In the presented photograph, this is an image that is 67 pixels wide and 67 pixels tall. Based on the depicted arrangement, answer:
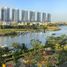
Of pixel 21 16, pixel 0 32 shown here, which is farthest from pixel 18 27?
pixel 21 16

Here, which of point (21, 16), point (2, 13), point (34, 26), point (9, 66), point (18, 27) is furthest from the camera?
point (21, 16)

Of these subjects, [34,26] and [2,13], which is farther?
[2,13]

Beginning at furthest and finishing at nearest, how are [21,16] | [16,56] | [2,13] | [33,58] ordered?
[21,16], [2,13], [16,56], [33,58]

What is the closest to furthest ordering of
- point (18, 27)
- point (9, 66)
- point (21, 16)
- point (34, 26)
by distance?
1. point (9, 66)
2. point (18, 27)
3. point (34, 26)
4. point (21, 16)

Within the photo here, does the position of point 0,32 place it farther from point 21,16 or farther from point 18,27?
point 21,16

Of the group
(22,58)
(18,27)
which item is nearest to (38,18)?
(18,27)

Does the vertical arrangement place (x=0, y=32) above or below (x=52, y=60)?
below

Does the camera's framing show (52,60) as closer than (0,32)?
Yes

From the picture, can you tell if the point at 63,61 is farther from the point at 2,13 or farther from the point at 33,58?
the point at 2,13

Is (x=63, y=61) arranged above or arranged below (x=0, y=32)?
above
